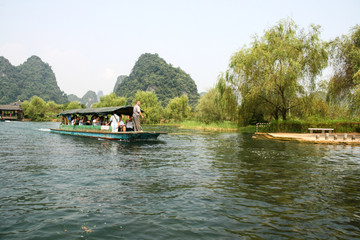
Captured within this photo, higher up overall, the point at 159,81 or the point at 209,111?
the point at 159,81

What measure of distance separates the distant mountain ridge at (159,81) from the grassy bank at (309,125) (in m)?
108

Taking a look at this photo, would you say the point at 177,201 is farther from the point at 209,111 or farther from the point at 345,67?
the point at 209,111

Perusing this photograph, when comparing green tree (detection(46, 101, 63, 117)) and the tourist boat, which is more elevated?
green tree (detection(46, 101, 63, 117))

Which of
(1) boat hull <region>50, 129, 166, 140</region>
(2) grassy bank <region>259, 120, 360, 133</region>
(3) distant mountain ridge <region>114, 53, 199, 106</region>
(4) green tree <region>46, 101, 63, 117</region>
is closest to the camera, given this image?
(1) boat hull <region>50, 129, 166, 140</region>

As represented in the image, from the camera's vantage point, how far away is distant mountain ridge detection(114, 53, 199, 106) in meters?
148

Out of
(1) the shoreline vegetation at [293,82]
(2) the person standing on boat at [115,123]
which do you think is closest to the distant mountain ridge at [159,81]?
(1) the shoreline vegetation at [293,82]

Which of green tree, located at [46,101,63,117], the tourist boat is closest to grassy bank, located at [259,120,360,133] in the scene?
the tourist boat

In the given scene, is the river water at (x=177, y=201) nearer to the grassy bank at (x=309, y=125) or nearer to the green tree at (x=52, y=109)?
the grassy bank at (x=309, y=125)

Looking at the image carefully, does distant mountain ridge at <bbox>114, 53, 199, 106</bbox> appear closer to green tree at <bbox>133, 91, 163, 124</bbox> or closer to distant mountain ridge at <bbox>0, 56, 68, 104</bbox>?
distant mountain ridge at <bbox>0, 56, 68, 104</bbox>

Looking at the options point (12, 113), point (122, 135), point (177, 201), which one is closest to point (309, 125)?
point (122, 135)

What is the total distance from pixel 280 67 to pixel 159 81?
127401 millimetres

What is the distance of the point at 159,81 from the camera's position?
152500mm

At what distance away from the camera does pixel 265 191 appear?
7371 millimetres

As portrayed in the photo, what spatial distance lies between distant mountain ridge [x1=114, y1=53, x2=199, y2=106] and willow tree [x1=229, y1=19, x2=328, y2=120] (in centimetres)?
10707
